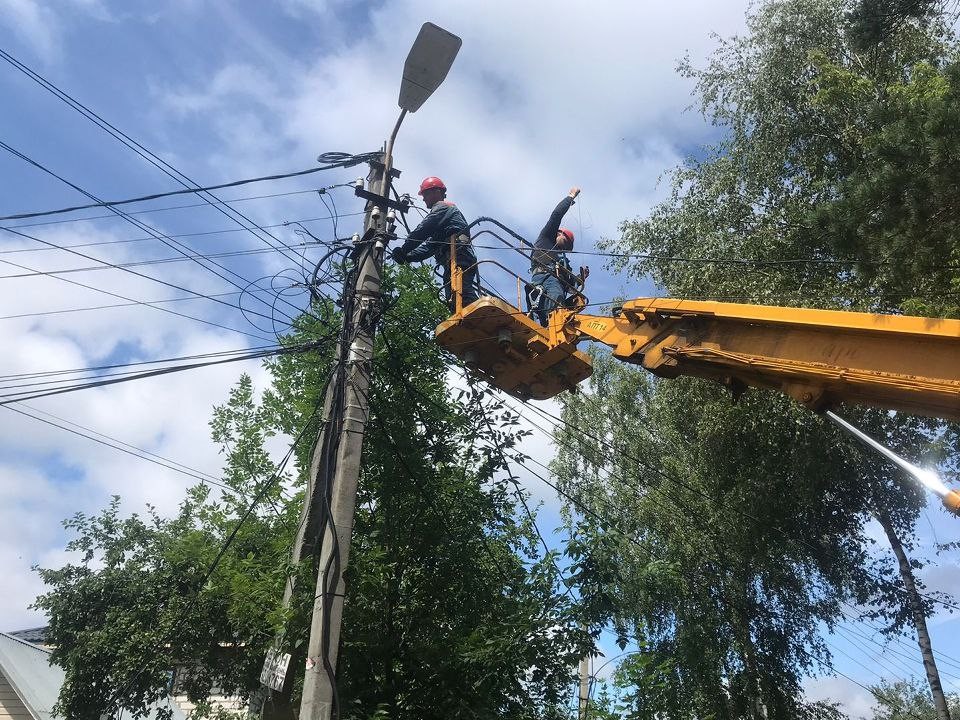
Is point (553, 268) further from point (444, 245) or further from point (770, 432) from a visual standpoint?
point (770, 432)

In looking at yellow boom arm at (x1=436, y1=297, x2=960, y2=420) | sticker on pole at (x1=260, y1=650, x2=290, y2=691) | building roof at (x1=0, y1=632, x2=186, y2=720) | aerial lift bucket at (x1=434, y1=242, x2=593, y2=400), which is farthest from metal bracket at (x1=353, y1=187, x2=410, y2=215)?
building roof at (x1=0, y1=632, x2=186, y2=720)

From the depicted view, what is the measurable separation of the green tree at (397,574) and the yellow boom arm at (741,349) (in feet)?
4.59

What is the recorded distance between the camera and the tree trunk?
15805 mm

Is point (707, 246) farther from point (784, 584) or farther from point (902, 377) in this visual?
point (902, 377)

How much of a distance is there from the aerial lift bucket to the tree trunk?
473 inches

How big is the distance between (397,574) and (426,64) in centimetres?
557

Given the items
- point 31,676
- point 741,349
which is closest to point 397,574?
point 741,349

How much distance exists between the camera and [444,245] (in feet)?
28.3

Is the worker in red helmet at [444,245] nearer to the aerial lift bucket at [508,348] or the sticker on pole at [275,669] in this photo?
the aerial lift bucket at [508,348]

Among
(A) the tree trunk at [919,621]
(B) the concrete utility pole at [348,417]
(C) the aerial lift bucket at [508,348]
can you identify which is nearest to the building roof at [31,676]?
(B) the concrete utility pole at [348,417]

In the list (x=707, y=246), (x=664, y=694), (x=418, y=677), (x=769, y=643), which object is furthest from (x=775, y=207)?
(x=418, y=677)

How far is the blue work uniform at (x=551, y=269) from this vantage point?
8.85m

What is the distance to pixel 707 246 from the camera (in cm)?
1611

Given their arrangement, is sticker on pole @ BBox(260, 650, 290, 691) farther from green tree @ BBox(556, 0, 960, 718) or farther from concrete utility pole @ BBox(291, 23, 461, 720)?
green tree @ BBox(556, 0, 960, 718)
